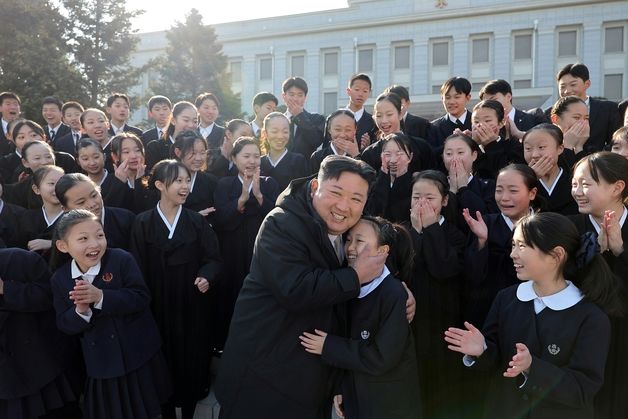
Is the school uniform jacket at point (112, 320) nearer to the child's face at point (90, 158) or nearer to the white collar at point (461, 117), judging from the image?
the child's face at point (90, 158)

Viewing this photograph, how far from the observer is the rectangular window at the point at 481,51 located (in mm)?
35156

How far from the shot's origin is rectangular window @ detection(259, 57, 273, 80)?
136ft

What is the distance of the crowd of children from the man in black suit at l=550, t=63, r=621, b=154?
3.61ft

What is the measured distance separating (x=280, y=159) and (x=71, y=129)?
396cm

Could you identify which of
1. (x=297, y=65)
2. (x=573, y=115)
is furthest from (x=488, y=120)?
(x=297, y=65)

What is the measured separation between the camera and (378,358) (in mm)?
2453

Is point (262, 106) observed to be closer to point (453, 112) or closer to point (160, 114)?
point (160, 114)

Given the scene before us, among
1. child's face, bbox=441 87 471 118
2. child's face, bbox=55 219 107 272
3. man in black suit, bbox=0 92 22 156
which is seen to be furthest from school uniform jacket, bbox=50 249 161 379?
man in black suit, bbox=0 92 22 156

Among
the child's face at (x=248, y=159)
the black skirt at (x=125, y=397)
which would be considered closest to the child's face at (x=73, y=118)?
the child's face at (x=248, y=159)

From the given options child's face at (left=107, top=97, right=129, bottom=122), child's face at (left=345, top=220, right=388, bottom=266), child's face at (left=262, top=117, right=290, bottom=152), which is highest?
child's face at (left=107, top=97, right=129, bottom=122)

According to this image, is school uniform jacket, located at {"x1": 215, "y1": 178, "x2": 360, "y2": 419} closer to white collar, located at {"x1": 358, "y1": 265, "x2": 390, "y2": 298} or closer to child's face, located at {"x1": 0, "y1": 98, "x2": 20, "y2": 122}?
white collar, located at {"x1": 358, "y1": 265, "x2": 390, "y2": 298}

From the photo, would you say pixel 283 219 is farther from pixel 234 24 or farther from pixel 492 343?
pixel 234 24

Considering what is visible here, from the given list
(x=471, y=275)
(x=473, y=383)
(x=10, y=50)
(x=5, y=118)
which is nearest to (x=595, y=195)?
(x=471, y=275)

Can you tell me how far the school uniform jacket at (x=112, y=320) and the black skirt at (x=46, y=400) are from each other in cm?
50
